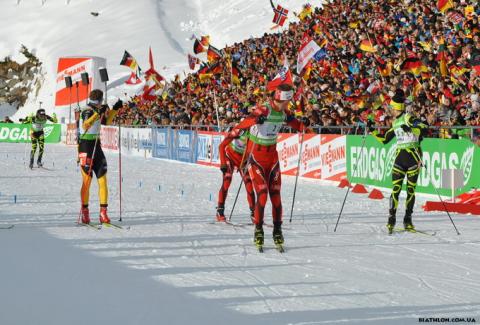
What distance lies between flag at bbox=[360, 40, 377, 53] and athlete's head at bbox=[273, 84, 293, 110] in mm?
15043

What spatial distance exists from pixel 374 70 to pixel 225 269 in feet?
50.8

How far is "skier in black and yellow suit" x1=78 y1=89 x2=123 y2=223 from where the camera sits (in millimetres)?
10789

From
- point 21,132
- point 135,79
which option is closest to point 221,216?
point 135,79

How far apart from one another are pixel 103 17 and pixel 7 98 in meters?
17.7

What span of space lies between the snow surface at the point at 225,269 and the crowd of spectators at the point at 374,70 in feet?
8.16

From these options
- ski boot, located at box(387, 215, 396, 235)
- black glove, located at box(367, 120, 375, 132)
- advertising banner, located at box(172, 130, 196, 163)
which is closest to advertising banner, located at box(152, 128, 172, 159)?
advertising banner, located at box(172, 130, 196, 163)

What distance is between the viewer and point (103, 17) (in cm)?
9150

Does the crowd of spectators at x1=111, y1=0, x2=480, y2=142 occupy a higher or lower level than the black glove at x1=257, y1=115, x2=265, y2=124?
higher

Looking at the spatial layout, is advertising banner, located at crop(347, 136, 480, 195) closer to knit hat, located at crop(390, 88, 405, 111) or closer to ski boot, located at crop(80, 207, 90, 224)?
knit hat, located at crop(390, 88, 405, 111)

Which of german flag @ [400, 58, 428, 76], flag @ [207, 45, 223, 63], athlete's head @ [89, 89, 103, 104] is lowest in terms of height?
athlete's head @ [89, 89, 103, 104]

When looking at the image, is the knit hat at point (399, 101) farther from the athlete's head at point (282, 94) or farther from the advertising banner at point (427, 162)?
the athlete's head at point (282, 94)

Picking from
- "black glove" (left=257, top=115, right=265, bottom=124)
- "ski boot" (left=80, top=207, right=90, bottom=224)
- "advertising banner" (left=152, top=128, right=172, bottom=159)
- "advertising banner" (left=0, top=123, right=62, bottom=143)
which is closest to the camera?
"black glove" (left=257, top=115, right=265, bottom=124)

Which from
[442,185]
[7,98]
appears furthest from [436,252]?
[7,98]

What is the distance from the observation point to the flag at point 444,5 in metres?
21.2
